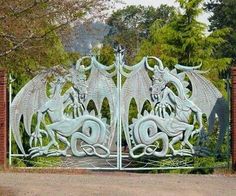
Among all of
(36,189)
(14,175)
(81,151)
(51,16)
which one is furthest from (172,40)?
(51,16)

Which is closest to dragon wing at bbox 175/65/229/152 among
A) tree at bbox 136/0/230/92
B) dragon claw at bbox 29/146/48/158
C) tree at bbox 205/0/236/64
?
tree at bbox 136/0/230/92

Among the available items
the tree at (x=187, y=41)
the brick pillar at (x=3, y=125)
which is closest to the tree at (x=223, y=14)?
the tree at (x=187, y=41)

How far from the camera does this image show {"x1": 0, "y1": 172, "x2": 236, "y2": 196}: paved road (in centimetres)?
1193

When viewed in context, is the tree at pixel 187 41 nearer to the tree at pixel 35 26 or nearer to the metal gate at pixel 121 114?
the metal gate at pixel 121 114

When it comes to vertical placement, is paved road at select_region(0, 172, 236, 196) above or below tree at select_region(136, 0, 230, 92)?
below

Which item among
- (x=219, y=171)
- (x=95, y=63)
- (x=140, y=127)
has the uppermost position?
(x=95, y=63)

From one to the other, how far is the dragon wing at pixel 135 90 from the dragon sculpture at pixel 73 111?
28 cm

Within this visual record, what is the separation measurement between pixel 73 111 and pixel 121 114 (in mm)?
1212

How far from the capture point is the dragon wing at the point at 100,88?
616 inches

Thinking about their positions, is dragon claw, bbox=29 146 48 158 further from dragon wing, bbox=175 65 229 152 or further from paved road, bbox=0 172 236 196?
dragon wing, bbox=175 65 229 152

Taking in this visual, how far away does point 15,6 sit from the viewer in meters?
9.47

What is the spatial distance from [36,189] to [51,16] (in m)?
3.82

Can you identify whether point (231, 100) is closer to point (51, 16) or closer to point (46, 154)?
point (46, 154)

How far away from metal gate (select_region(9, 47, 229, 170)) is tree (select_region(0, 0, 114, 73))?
16.7 ft
